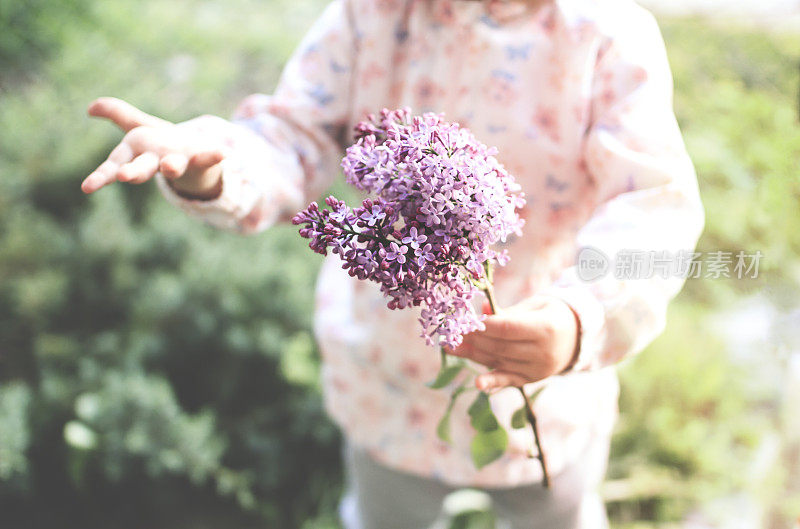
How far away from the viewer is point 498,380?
0.62 metres

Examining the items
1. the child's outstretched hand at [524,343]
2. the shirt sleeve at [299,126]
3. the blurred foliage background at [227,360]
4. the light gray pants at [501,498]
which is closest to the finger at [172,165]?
the shirt sleeve at [299,126]

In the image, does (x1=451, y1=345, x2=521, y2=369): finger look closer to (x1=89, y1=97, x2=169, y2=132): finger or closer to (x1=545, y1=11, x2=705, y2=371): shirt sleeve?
(x1=545, y1=11, x2=705, y2=371): shirt sleeve

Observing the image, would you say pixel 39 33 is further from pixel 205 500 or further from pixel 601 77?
pixel 601 77

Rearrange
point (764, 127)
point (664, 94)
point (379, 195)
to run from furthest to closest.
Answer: point (764, 127), point (664, 94), point (379, 195)

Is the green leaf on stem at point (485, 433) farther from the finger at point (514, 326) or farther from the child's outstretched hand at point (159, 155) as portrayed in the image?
the child's outstretched hand at point (159, 155)

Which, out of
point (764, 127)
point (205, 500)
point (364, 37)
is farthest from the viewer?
point (205, 500)

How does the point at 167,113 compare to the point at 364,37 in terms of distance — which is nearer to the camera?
the point at 364,37

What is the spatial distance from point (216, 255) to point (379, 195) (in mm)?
1102

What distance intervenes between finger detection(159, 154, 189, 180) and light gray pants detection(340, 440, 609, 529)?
0.55 metres

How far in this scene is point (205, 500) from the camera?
1.49m

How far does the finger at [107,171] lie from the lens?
24.2 inches

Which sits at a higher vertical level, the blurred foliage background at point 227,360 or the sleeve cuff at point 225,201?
the sleeve cuff at point 225,201

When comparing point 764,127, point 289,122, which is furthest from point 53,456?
point 764,127

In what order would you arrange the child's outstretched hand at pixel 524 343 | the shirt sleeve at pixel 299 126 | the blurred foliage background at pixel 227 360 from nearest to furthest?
the child's outstretched hand at pixel 524 343, the shirt sleeve at pixel 299 126, the blurred foliage background at pixel 227 360
